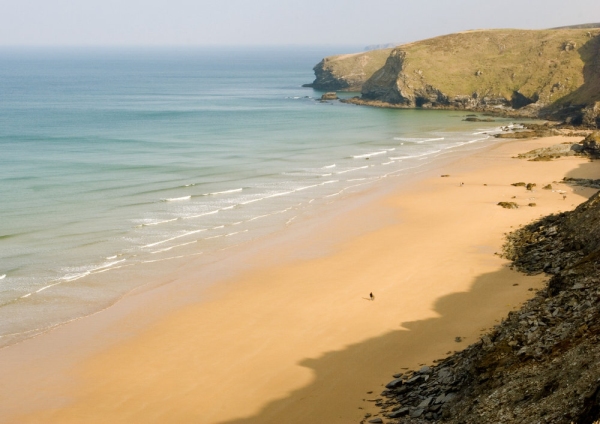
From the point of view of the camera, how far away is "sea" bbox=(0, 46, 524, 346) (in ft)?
91.9

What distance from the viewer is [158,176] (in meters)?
47.9

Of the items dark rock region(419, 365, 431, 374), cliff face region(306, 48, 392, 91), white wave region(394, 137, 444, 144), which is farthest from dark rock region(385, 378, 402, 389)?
cliff face region(306, 48, 392, 91)

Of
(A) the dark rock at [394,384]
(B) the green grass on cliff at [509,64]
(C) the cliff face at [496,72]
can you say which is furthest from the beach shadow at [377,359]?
(B) the green grass on cliff at [509,64]

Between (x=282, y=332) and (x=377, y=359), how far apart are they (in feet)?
11.9

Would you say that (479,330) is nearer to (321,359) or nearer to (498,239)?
(321,359)

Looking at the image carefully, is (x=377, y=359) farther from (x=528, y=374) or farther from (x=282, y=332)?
(x=528, y=374)

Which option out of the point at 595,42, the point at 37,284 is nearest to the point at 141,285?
the point at 37,284

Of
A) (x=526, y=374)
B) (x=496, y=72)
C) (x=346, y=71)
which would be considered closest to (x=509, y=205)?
(x=526, y=374)

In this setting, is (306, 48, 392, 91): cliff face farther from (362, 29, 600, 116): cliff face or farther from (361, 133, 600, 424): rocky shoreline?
(361, 133, 600, 424): rocky shoreline

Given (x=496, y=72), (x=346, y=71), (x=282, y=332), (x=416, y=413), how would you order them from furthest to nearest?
1. (x=346, y=71)
2. (x=496, y=72)
3. (x=282, y=332)
4. (x=416, y=413)

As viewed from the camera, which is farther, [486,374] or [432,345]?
[432,345]

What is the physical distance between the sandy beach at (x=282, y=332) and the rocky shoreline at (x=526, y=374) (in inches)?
53.3

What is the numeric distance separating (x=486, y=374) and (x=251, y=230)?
21.5 metres

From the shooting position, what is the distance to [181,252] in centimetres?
3041
